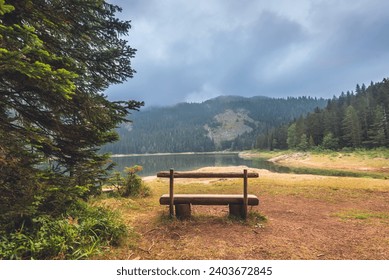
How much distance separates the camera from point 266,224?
7410 mm

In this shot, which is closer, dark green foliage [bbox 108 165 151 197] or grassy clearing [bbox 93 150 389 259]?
grassy clearing [bbox 93 150 389 259]

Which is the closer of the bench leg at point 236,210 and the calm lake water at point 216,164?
the bench leg at point 236,210

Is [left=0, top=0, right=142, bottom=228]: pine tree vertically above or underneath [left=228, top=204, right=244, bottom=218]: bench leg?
above

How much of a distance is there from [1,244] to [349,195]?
598 inches

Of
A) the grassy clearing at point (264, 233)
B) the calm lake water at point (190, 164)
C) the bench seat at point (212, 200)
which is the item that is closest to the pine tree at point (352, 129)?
the calm lake water at point (190, 164)

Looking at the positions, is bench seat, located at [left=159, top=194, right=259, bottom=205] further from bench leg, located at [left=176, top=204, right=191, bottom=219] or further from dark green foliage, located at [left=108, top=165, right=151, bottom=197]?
dark green foliage, located at [left=108, top=165, right=151, bottom=197]

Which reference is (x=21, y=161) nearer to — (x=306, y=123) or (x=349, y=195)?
(x=349, y=195)

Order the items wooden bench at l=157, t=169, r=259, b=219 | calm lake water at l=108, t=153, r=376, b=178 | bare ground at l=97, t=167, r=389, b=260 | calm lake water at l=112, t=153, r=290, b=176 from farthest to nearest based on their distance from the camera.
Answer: calm lake water at l=112, t=153, r=290, b=176
calm lake water at l=108, t=153, r=376, b=178
wooden bench at l=157, t=169, r=259, b=219
bare ground at l=97, t=167, r=389, b=260

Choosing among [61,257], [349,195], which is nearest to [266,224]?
[61,257]

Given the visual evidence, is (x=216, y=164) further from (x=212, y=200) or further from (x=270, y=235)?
(x=270, y=235)

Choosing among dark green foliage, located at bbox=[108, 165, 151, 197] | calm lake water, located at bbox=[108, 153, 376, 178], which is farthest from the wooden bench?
dark green foliage, located at bbox=[108, 165, 151, 197]

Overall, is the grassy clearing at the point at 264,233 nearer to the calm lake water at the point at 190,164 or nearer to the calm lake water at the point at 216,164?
the calm lake water at the point at 216,164

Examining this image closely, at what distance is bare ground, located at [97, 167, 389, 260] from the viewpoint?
5379 millimetres

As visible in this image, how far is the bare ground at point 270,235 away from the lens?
17.6ft
